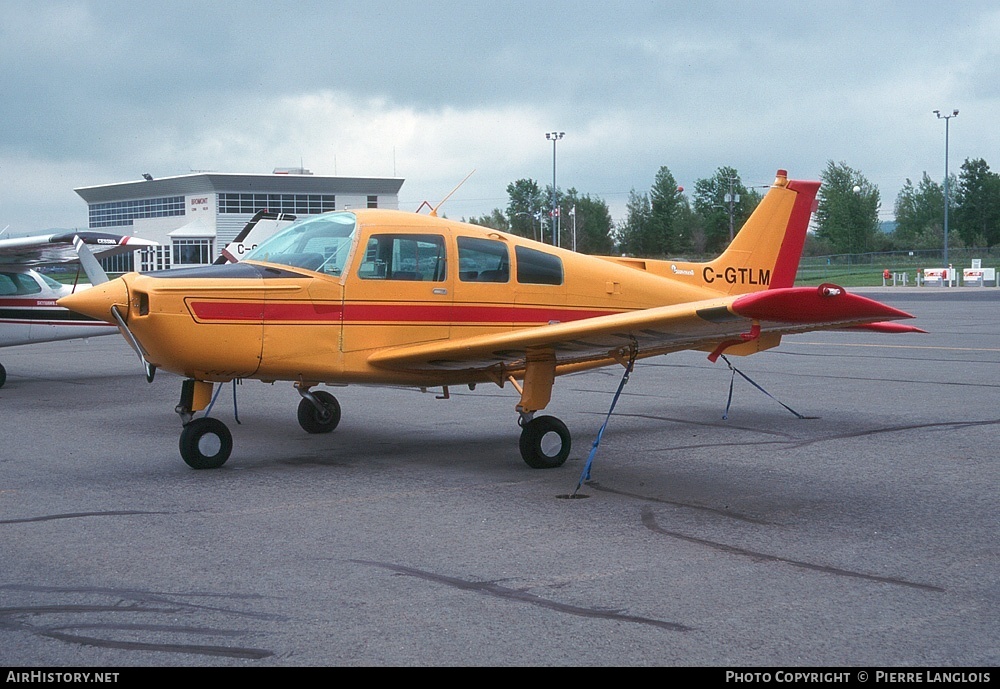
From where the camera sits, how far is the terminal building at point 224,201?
263 ft

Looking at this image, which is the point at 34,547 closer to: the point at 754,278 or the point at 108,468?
the point at 108,468

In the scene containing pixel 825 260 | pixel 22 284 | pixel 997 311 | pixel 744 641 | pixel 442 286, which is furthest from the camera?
pixel 825 260

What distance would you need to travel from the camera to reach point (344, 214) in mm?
8828

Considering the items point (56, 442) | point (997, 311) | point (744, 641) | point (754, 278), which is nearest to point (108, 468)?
point (56, 442)

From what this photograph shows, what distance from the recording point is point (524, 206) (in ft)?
300

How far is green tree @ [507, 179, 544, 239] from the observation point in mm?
85938

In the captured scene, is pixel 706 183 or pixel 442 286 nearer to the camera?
pixel 442 286

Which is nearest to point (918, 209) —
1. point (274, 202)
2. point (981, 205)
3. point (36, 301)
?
point (981, 205)

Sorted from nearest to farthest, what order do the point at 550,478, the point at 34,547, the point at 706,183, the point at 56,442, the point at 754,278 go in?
the point at 34,547
the point at 550,478
the point at 56,442
the point at 754,278
the point at 706,183

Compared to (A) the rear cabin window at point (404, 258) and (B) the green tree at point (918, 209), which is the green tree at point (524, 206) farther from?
(A) the rear cabin window at point (404, 258)

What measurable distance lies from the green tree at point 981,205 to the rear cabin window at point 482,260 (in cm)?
9091

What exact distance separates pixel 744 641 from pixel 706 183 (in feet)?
280

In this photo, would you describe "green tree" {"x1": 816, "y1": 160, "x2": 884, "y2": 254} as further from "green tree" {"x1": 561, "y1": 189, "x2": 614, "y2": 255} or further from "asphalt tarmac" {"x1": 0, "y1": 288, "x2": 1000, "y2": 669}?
"asphalt tarmac" {"x1": 0, "y1": 288, "x2": 1000, "y2": 669}

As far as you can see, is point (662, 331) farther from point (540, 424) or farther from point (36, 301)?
point (36, 301)
